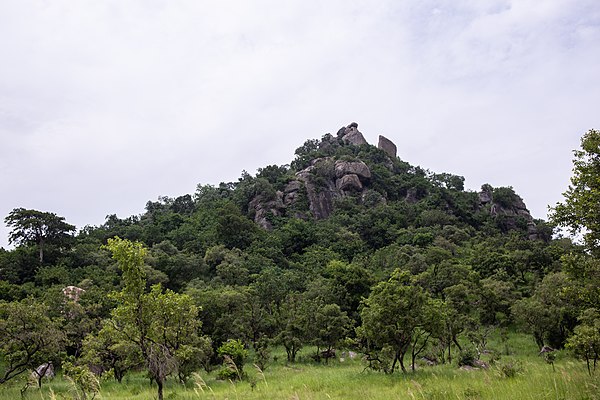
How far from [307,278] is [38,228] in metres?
36.6

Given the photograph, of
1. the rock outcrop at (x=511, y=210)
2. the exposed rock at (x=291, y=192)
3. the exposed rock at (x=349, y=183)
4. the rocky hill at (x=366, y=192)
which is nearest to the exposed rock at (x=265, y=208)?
the rocky hill at (x=366, y=192)

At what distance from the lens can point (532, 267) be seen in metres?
47.8

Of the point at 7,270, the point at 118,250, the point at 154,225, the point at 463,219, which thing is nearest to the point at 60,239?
the point at 7,270

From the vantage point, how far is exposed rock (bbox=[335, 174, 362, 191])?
9338cm

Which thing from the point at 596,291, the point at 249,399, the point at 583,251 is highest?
the point at 583,251

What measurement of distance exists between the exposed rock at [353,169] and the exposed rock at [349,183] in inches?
84.7

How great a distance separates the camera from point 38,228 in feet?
170

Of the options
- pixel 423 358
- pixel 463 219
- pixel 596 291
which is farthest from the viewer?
pixel 463 219

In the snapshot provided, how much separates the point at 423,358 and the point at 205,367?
1552 cm

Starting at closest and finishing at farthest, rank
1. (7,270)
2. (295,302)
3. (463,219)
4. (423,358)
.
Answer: (423,358) < (295,302) < (7,270) < (463,219)

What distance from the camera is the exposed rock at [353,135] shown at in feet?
431

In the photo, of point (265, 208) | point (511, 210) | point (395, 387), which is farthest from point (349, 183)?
point (395, 387)

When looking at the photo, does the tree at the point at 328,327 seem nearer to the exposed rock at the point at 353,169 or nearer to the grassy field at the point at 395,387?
the grassy field at the point at 395,387

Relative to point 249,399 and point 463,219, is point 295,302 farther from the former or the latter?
point 463,219
